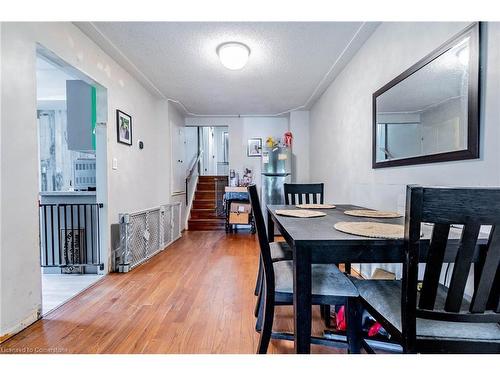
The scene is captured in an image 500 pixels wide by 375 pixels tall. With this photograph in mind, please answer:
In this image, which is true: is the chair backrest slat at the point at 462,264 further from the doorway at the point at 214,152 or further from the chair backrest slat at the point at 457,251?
the doorway at the point at 214,152

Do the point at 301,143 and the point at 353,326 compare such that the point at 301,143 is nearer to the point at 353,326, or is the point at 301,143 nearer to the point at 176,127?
the point at 176,127

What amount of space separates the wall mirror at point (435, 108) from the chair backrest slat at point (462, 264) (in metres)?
0.83

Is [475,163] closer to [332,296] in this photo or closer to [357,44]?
[332,296]

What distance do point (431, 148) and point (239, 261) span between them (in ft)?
7.83

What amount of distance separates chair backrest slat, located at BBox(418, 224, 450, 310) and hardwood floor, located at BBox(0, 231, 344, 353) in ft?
2.95

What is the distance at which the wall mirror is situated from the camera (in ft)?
4.61

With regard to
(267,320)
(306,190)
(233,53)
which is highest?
(233,53)

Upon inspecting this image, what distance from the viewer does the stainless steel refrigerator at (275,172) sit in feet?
16.5

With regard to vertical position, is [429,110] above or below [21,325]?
above

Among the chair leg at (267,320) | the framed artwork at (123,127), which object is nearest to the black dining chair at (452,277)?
the chair leg at (267,320)

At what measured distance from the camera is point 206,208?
248 inches

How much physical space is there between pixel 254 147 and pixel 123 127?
3057 millimetres

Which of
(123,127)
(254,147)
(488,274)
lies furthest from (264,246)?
(254,147)

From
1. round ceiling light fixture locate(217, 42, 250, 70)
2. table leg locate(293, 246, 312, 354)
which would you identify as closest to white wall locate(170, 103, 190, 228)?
round ceiling light fixture locate(217, 42, 250, 70)
